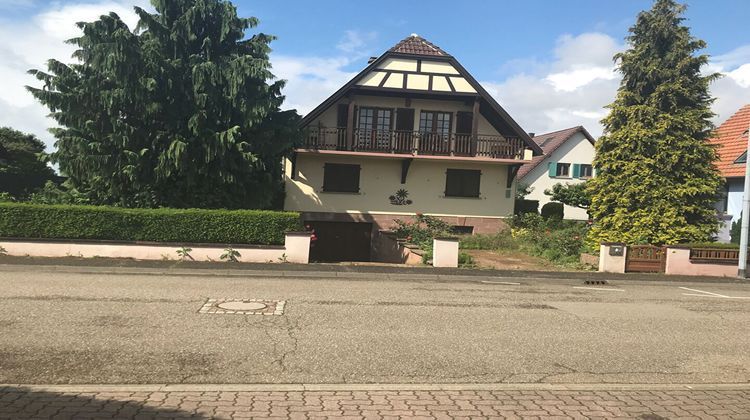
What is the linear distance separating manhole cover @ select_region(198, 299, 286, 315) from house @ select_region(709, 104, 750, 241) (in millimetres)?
19958

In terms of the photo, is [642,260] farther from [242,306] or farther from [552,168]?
[552,168]

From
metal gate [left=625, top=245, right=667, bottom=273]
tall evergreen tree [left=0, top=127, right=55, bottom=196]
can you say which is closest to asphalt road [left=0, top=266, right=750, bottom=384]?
metal gate [left=625, top=245, right=667, bottom=273]

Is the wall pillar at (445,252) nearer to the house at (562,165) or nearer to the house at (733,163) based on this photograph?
the house at (733,163)

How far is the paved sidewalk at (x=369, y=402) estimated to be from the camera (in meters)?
4.14

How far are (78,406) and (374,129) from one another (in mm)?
19722

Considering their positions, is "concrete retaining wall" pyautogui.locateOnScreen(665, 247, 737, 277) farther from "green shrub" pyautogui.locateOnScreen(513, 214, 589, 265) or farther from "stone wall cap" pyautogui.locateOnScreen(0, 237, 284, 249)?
"stone wall cap" pyautogui.locateOnScreen(0, 237, 284, 249)

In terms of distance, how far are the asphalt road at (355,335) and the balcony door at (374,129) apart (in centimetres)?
1245

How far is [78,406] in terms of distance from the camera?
4141mm

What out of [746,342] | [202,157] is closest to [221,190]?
[202,157]

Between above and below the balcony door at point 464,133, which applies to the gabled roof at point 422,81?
above

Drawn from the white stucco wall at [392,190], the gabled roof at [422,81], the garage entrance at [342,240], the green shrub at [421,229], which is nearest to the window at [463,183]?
the white stucco wall at [392,190]

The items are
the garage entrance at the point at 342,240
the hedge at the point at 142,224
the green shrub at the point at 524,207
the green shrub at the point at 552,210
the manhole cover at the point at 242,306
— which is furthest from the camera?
the green shrub at the point at 552,210

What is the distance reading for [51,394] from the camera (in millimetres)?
4371

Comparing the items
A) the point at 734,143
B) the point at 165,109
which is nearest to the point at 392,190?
the point at 165,109
